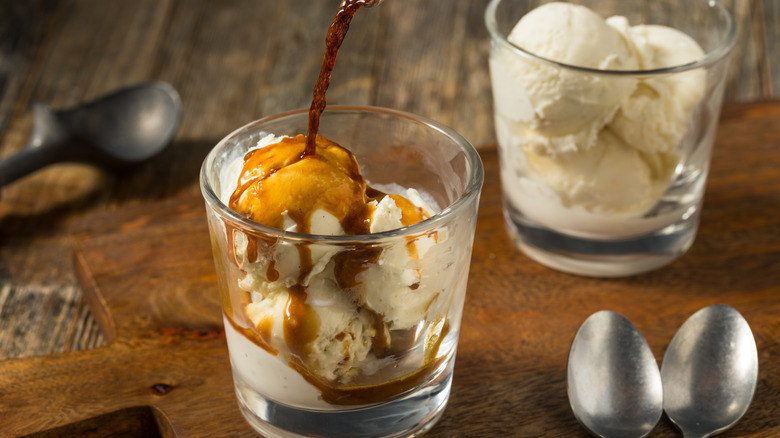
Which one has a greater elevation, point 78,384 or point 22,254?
point 78,384

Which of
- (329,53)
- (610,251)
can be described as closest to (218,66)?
(610,251)

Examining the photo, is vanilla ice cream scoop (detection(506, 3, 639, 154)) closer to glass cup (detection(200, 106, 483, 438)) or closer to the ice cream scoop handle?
glass cup (detection(200, 106, 483, 438))

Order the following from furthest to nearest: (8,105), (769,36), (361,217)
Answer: (769,36)
(8,105)
(361,217)

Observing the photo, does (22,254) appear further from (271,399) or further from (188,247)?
(271,399)

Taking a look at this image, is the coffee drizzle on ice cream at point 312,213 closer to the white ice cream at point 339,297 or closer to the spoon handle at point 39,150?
the white ice cream at point 339,297

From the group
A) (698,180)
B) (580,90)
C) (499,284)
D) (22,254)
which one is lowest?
(22,254)

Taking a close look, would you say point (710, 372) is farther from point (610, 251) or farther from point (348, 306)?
point (348, 306)

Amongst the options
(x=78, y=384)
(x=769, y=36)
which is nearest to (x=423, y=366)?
(x=78, y=384)
